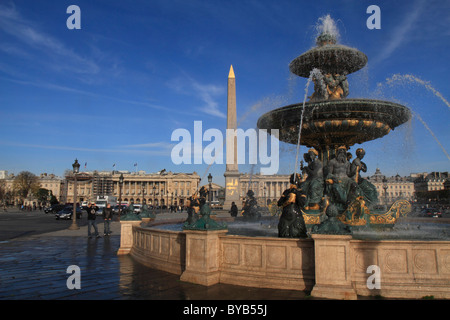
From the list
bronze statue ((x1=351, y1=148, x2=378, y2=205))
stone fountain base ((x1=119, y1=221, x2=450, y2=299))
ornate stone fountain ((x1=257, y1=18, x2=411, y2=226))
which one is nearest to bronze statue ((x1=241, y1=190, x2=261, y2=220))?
ornate stone fountain ((x1=257, y1=18, x2=411, y2=226))

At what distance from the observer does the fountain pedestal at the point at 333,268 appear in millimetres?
5109

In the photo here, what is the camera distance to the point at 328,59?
11.6 meters

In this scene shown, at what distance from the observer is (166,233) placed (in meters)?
7.34

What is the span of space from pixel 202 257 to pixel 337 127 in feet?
20.0

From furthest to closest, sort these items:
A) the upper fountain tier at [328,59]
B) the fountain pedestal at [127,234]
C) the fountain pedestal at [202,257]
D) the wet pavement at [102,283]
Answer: the upper fountain tier at [328,59]
the fountain pedestal at [127,234]
the fountain pedestal at [202,257]
the wet pavement at [102,283]

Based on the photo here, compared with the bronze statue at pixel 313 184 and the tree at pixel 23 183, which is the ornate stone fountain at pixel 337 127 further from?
the tree at pixel 23 183

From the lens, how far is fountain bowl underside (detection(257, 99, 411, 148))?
9625 millimetres

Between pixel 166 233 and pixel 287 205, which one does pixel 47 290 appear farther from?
pixel 287 205

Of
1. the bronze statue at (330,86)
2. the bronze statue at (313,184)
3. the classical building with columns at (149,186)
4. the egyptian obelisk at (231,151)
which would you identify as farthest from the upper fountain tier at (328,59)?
the classical building with columns at (149,186)

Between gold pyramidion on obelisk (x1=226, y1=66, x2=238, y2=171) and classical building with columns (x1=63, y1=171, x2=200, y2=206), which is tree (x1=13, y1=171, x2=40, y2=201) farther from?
gold pyramidion on obelisk (x1=226, y1=66, x2=238, y2=171)

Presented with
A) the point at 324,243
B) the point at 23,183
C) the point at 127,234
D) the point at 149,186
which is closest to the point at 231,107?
the point at 127,234

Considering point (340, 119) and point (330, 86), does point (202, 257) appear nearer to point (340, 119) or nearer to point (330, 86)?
point (340, 119)
